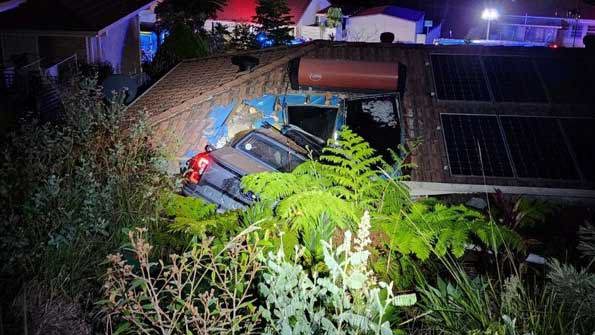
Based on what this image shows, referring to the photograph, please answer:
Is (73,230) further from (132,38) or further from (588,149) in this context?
(132,38)

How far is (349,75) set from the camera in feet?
35.9

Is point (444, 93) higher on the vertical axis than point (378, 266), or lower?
higher

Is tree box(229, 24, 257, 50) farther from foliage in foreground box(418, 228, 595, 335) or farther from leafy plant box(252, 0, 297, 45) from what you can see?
foliage in foreground box(418, 228, 595, 335)

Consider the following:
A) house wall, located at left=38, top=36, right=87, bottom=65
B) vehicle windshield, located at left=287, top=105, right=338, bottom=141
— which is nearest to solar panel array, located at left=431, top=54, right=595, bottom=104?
vehicle windshield, located at left=287, top=105, right=338, bottom=141

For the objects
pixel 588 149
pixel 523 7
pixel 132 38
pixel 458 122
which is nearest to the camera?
pixel 588 149

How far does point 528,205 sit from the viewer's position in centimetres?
633

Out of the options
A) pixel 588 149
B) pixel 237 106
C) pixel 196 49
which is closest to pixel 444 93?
pixel 588 149

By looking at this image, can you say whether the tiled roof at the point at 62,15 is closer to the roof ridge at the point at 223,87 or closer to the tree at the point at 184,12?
the tree at the point at 184,12

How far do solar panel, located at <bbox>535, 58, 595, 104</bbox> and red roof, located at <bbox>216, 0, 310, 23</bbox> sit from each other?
22450mm

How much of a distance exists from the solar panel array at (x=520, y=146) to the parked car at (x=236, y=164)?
2.68 metres

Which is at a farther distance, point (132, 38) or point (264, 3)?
point (264, 3)

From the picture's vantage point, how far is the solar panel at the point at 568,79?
11109 millimetres

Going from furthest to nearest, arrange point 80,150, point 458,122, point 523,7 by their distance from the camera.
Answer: point 523,7, point 458,122, point 80,150

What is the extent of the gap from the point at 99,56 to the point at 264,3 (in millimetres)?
11844
